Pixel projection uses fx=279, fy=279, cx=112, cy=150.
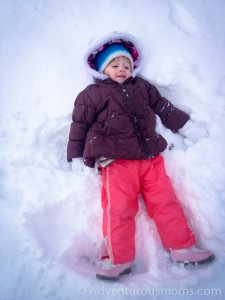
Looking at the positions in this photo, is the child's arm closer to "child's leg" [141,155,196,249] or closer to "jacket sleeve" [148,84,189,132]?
"jacket sleeve" [148,84,189,132]

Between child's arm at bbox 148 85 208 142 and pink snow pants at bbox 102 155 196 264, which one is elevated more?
child's arm at bbox 148 85 208 142

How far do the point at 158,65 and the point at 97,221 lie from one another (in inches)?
59.5

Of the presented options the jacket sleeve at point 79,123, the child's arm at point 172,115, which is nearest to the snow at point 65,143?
the child's arm at point 172,115

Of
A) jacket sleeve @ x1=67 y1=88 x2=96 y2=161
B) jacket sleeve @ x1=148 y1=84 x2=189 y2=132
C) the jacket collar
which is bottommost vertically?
jacket sleeve @ x1=67 y1=88 x2=96 y2=161

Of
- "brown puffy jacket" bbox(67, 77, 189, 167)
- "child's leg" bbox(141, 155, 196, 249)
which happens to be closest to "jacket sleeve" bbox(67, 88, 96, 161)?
"brown puffy jacket" bbox(67, 77, 189, 167)

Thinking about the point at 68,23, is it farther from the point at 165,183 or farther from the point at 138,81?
the point at 165,183

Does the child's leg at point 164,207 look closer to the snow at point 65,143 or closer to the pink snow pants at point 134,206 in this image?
the pink snow pants at point 134,206

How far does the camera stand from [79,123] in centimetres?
237

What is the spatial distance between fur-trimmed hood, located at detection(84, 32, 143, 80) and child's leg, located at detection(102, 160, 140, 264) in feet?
2.69

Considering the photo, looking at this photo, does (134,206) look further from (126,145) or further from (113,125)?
(113,125)

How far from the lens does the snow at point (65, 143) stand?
77.5 inches

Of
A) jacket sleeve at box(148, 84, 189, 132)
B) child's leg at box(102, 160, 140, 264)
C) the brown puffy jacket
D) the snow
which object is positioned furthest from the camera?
jacket sleeve at box(148, 84, 189, 132)

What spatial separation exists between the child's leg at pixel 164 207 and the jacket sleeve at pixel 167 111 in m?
0.35

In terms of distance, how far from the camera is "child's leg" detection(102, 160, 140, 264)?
6.79ft
